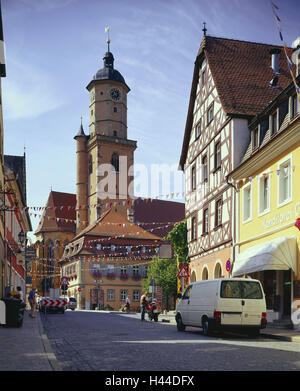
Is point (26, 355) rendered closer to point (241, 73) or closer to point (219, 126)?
point (219, 126)

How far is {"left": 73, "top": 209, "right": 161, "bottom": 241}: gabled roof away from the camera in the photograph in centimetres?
8206

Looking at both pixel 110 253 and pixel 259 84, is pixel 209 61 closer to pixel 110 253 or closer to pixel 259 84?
pixel 259 84

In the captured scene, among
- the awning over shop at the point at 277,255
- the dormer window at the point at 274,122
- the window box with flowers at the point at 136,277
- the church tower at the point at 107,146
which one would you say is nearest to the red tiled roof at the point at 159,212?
the church tower at the point at 107,146

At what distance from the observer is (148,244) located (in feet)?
276

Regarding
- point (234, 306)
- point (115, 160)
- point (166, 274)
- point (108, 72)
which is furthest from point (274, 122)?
point (108, 72)

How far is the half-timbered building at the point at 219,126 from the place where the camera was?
28344mm

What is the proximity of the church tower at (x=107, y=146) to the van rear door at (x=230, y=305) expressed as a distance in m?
71.7

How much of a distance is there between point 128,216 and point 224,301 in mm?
76108

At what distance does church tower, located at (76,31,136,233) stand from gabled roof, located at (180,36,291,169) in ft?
189

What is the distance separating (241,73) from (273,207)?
10.2 meters

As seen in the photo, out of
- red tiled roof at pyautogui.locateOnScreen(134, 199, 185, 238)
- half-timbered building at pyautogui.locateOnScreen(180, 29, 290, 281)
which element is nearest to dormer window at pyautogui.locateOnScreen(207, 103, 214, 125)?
half-timbered building at pyautogui.locateOnScreen(180, 29, 290, 281)

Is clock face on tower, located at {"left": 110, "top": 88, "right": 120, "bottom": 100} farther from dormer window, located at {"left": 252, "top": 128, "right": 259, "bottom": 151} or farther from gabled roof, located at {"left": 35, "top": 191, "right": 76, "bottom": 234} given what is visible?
dormer window, located at {"left": 252, "top": 128, "right": 259, "bottom": 151}

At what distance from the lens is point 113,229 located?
83.4 metres

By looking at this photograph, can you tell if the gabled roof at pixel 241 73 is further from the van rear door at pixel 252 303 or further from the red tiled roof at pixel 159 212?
the red tiled roof at pixel 159 212
